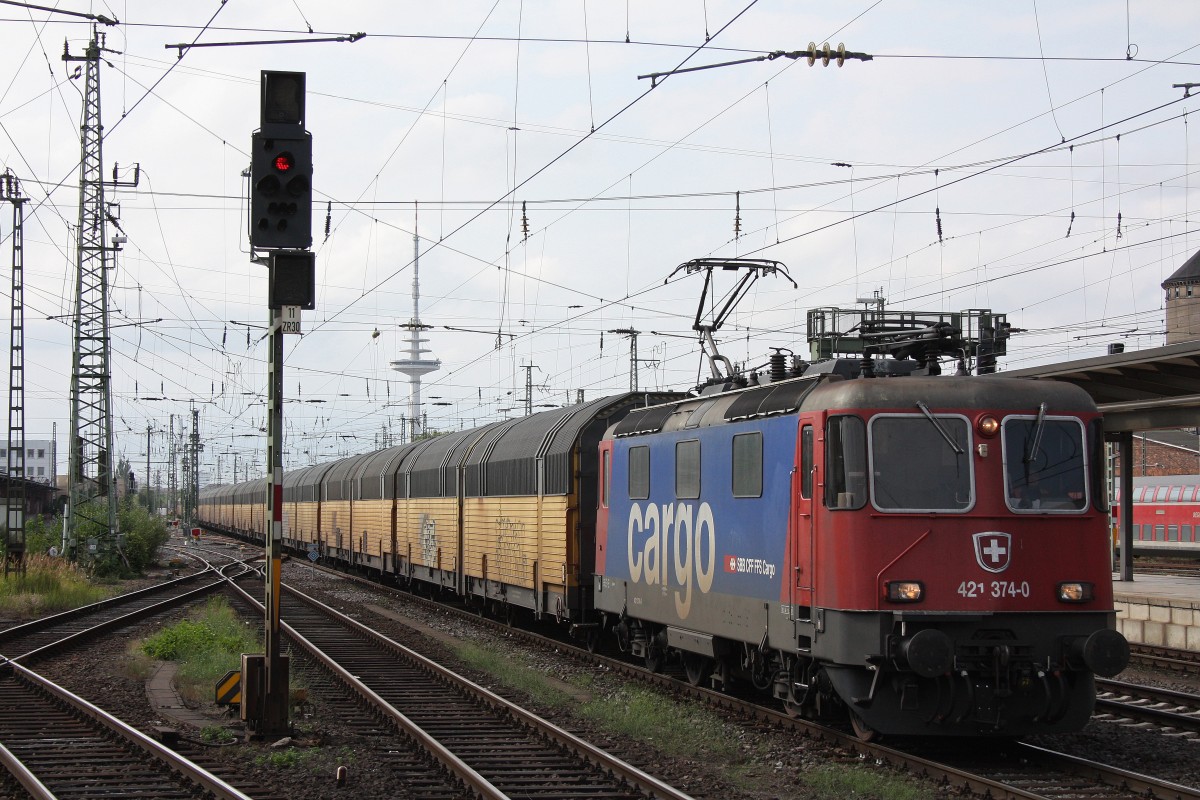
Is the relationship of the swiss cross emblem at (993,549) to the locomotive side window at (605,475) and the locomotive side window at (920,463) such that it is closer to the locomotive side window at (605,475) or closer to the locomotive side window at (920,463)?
the locomotive side window at (920,463)

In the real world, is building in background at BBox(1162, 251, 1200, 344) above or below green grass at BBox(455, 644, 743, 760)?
above

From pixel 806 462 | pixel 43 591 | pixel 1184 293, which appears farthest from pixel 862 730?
pixel 1184 293

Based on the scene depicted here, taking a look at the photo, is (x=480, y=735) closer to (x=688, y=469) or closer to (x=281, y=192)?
(x=688, y=469)

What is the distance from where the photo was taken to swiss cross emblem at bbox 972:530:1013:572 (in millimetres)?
10680

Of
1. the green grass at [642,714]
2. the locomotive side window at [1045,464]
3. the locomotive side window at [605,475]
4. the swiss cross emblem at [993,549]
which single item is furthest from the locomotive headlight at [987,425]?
the locomotive side window at [605,475]

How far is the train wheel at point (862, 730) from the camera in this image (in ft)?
36.8

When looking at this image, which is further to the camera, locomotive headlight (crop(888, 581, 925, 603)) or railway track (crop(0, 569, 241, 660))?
railway track (crop(0, 569, 241, 660))

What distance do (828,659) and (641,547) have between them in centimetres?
527

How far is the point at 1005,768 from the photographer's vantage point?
10547 millimetres

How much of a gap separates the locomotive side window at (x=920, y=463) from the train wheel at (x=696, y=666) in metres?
4.82

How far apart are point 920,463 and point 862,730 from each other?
94.0 inches

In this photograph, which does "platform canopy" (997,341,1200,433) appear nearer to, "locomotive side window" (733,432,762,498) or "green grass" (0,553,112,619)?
"locomotive side window" (733,432,762,498)

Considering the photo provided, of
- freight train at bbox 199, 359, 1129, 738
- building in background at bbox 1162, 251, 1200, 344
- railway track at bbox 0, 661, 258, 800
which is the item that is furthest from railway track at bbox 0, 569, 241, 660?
building in background at bbox 1162, 251, 1200, 344

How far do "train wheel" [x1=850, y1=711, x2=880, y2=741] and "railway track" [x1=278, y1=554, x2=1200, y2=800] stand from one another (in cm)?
7
